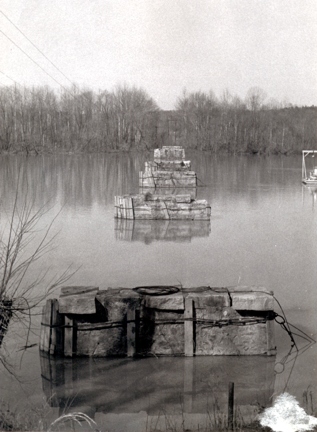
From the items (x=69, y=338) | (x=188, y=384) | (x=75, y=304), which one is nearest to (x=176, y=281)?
(x=69, y=338)

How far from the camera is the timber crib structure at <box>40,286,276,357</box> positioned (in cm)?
909

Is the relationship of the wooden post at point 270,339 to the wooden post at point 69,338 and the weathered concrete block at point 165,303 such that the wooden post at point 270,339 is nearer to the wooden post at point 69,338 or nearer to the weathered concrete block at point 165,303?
the weathered concrete block at point 165,303

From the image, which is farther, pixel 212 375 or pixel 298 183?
pixel 298 183

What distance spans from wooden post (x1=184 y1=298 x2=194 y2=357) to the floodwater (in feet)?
0.62

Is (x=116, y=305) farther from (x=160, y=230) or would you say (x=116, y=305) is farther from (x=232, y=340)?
(x=160, y=230)

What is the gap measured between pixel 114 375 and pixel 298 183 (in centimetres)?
3029

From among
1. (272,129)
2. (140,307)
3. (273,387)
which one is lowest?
(273,387)

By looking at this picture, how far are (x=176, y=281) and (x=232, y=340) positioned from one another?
4.33 metres

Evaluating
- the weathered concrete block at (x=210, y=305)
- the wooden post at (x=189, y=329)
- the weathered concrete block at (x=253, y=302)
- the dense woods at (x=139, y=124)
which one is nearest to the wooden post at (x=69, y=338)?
the wooden post at (x=189, y=329)

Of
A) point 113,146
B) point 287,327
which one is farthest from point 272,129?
point 287,327

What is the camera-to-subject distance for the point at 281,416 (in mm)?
7289

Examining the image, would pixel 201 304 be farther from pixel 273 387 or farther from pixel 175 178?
pixel 175 178

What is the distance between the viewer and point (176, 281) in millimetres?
13547

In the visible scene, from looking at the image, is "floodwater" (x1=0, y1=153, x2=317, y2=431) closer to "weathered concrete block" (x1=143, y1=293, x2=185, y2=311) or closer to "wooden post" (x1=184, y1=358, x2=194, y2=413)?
"wooden post" (x1=184, y1=358, x2=194, y2=413)
